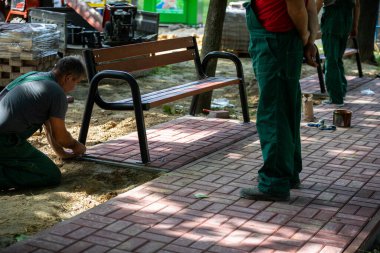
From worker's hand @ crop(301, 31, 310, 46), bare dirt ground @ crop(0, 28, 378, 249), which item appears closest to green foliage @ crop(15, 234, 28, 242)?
bare dirt ground @ crop(0, 28, 378, 249)

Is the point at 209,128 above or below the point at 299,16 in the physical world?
below

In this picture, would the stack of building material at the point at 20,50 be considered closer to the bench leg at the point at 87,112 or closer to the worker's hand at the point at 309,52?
the bench leg at the point at 87,112

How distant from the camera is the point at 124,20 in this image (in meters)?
12.5

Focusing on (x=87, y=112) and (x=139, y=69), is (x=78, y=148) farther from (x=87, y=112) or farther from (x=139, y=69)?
(x=139, y=69)

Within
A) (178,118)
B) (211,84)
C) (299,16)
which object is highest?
(299,16)

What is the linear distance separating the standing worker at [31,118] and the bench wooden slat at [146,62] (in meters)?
0.91

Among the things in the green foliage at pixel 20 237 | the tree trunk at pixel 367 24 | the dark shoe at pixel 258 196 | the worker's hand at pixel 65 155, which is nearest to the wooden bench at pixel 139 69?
the worker's hand at pixel 65 155

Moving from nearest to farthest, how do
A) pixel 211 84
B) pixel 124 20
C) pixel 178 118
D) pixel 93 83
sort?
pixel 93 83
pixel 211 84
pixel 178 118
pixel 124 20

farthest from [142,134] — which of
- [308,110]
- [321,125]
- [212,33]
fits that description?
[212,33]

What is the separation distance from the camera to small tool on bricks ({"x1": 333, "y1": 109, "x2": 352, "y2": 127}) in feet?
28.0

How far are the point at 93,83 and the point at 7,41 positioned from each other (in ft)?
13.3

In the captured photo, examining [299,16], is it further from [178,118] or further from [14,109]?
[178,118]

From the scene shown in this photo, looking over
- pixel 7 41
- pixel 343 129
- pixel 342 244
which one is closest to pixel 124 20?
pixel 7 41

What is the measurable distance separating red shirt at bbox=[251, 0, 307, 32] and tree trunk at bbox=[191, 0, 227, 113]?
3.99m
